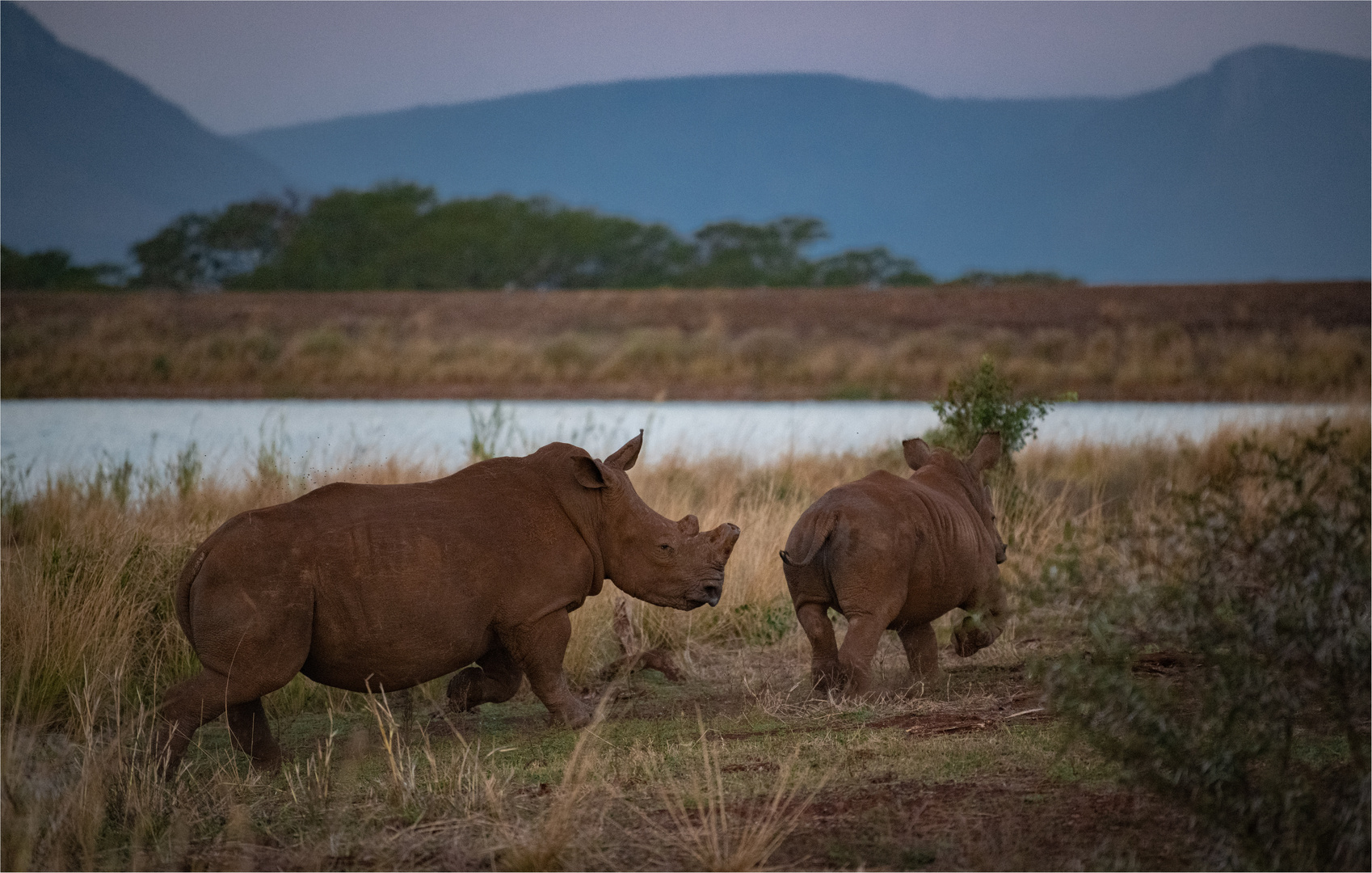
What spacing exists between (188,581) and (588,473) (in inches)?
75.7

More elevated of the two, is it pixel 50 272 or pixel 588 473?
pixel 50 272

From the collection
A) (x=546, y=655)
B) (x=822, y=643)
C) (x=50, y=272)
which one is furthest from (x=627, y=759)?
(x=50, y=272)

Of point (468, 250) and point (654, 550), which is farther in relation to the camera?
point (468, 250)

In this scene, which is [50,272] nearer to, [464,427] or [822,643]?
[464,427]

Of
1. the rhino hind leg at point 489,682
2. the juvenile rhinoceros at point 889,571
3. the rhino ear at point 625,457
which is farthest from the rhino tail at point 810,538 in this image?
the rhino hind leg at point 489,682

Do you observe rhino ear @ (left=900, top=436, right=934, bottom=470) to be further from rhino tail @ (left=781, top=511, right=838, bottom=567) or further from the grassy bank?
the grassy bank

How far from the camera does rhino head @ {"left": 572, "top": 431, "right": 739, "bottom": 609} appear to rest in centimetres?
691

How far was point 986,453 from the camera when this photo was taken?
8.34 meters

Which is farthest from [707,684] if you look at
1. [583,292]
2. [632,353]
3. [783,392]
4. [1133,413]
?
[583,292]

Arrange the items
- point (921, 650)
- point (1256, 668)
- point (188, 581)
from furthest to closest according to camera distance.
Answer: point (921, 650) → point (188, 581) → point (1256, 668)

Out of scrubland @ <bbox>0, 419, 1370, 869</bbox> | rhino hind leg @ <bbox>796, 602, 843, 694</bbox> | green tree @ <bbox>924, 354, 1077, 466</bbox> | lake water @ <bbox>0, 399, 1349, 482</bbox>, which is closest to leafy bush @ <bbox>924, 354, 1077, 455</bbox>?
green tree @ <bbox>924, 354, 1077, 466</bbox>

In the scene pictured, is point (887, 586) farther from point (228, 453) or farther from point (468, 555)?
point (228, 453)

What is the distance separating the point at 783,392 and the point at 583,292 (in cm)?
1426

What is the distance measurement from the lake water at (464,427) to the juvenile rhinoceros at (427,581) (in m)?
6.49
